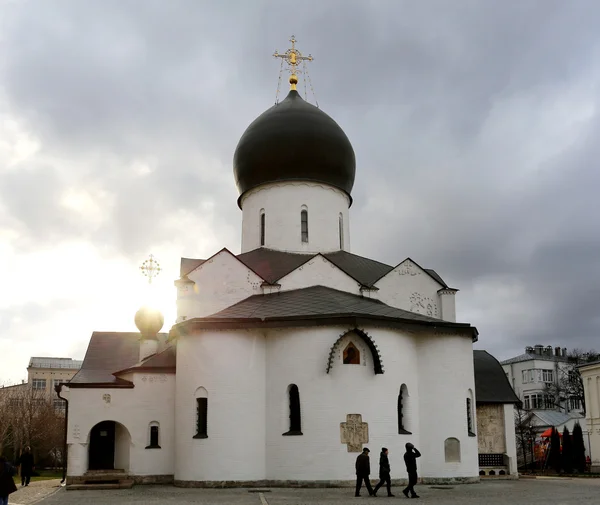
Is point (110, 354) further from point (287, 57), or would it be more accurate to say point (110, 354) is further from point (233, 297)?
point (287, 57)

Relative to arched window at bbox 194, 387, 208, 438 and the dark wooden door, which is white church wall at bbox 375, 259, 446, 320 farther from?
the dark wooden door

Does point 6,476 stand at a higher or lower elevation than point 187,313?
lower

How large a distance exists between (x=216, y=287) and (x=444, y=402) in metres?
7.79

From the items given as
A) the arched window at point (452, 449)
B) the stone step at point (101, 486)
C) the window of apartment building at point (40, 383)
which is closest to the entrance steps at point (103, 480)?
the stone step at point (101, 486)

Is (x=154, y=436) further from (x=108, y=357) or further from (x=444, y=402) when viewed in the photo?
(x=444, y=402)

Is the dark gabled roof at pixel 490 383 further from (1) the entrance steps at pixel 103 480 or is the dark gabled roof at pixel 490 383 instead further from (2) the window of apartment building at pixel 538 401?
(2) the window of apartment building at pixel 538 401

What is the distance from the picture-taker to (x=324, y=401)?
18344 millimetres

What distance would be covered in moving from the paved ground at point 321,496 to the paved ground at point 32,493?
327 millimetres

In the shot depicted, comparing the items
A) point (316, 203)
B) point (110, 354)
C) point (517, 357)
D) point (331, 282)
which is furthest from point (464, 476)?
point (517, 357)

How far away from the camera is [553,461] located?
31375mm

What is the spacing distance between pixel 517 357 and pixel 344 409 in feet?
180

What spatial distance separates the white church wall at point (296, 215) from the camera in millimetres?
24781

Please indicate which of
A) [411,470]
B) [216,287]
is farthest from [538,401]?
[411,470]

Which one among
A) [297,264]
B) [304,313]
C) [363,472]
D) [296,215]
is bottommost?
[363,472]
